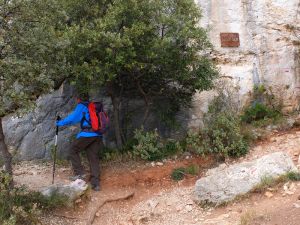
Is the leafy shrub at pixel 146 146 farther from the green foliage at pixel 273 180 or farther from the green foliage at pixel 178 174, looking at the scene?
the green foliage at pixel 273 180

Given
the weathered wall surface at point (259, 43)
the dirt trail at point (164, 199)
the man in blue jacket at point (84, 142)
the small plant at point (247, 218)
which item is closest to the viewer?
the small plant at point (247, 218)

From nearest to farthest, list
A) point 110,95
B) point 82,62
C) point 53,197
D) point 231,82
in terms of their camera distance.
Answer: point 53,197
point 82,62
point 110,95
point 231,82

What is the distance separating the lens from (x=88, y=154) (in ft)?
33.1

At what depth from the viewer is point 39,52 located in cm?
799

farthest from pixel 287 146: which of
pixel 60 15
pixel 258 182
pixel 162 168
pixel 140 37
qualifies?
pixel 60 15

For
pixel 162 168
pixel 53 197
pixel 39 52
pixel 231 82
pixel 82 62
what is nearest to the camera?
pixel 39 52

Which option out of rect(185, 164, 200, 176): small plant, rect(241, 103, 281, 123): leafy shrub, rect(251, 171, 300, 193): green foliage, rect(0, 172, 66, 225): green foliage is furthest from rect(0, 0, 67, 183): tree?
rect(241, 103, 281, 123): leafy shrub

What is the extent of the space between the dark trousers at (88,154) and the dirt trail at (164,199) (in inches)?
13.2

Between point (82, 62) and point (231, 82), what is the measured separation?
15.5 feet

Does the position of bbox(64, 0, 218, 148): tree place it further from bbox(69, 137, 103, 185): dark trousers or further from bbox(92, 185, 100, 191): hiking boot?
bbox(92, 185, 100, 191): hiking boot

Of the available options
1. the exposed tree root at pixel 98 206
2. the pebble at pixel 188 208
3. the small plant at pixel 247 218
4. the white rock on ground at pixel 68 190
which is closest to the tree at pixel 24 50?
the white rock on ground at pixel 68 190

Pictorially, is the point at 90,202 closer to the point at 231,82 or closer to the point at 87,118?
the point at 87,118

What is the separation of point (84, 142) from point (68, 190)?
1425mm

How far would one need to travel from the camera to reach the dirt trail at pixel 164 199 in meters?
7.73
